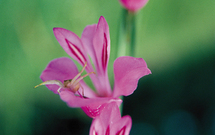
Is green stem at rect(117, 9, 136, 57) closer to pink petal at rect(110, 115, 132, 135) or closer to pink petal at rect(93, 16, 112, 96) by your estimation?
pink petal at rect(93, 16, 112, 96)

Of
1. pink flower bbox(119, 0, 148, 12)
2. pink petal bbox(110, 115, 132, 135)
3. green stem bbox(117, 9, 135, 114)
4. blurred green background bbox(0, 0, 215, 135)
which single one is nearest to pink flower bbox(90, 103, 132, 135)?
pink petal bbox(110, 115, 132, 135)

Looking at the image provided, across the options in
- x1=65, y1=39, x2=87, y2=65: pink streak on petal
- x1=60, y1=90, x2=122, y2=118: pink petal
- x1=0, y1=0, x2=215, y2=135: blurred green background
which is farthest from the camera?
x1=0, y1=0, x2=215, y2=135: blurred green background

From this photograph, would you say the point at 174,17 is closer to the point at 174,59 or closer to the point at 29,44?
the point at 174,59

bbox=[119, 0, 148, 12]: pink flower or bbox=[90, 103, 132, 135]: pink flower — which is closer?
bbox=[90, 103, 132, 135]: pink flower

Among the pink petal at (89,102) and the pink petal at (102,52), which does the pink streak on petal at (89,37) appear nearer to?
the pink petal at (102,52)

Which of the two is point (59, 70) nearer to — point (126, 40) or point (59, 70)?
point (59, 70)

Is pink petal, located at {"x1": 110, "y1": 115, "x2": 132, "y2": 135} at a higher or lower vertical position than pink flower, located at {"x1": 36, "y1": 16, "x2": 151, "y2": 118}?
lower

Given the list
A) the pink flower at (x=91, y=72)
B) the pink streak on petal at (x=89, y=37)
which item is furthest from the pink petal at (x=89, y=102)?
the pink streak on petal at (x=89, y=37)
